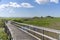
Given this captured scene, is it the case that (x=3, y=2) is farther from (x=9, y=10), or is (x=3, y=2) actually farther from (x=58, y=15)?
(x=58, y=15)

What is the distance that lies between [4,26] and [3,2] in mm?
399

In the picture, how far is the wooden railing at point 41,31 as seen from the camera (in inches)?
86.8

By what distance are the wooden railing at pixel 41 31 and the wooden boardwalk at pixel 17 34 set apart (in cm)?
7

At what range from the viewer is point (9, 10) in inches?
122

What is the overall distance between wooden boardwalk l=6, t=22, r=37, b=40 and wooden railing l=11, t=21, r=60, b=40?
2.9 inches

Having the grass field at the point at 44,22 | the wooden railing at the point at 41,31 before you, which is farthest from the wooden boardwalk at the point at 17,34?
the grass field at the point at 44,22

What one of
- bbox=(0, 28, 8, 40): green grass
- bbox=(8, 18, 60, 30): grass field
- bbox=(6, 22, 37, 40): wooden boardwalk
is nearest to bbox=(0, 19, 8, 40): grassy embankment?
bbox=(0, 28, 8, 40): green grass

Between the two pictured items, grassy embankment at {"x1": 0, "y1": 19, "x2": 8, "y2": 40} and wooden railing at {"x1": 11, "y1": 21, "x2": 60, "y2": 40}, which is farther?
grassy embankment at {"x1": 0, "y1": 19, "x2": 8, "y2": 40}

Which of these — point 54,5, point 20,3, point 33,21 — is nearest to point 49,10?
point 54,5

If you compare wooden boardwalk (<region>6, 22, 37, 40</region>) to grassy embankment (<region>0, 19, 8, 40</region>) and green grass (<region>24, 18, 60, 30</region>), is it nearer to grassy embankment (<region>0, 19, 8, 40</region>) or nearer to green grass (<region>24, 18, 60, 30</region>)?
grassy embankment (<region>0, 19, 8, 40</region>)

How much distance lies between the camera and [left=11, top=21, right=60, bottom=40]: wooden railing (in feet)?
7.23

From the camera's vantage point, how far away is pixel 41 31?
2562 millimetres

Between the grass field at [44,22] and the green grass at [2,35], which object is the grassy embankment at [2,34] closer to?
the green grass at [2,35]

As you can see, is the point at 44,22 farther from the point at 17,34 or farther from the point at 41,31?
the point at 17,34
